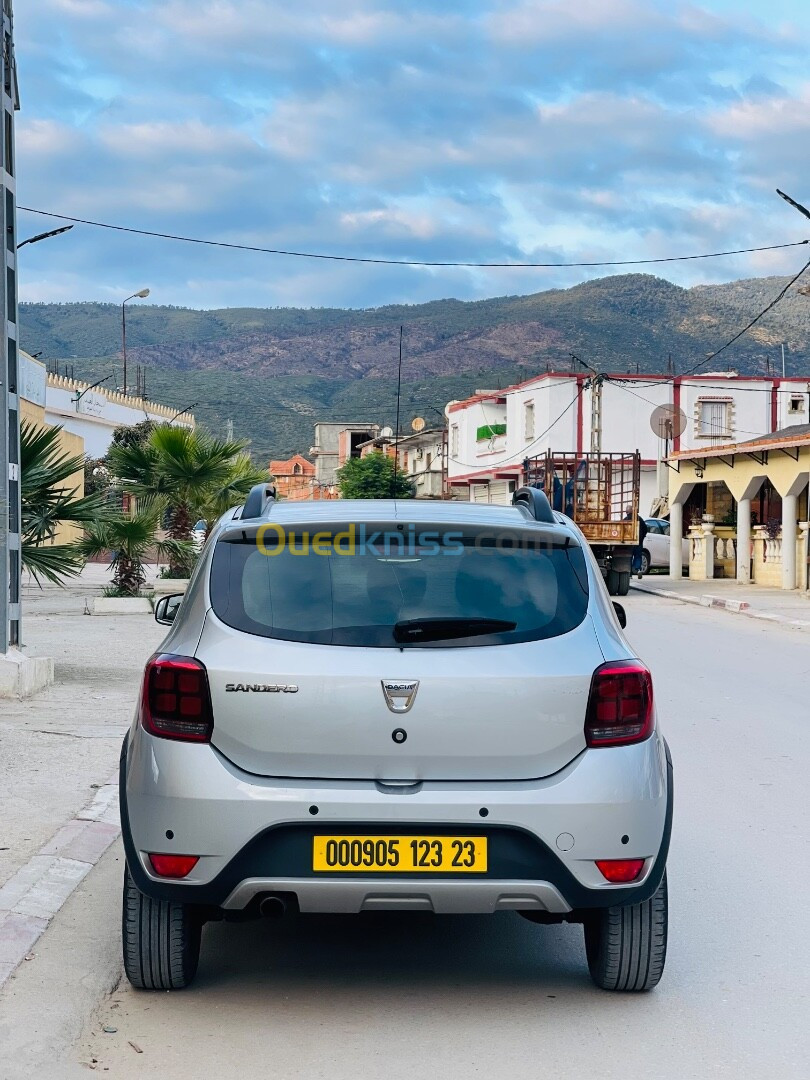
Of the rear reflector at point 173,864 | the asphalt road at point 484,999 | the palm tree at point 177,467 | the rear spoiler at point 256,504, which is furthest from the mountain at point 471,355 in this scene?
the rear reflector at point 173,864

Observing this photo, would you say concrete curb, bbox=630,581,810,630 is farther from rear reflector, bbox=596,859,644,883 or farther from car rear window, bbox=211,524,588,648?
rear reflector, bbox=596,859,644,883

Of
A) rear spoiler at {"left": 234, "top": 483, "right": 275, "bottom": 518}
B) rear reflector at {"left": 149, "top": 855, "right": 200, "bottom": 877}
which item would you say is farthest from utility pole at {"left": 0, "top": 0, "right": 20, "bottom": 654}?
rear reflector at {"left": 149, "top": 855, "right": 200, "bottom": 877}

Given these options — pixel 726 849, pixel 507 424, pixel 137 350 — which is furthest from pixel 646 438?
pixel 137 350

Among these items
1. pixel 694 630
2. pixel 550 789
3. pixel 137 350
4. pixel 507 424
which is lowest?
pixel 694 630

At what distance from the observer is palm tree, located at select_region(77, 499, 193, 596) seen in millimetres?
21250

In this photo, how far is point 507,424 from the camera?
68.4m

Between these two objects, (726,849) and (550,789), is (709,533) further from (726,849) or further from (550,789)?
(550,789)

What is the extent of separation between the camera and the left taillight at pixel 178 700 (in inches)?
172

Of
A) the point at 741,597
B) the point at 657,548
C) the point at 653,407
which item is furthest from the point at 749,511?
the point at 653,407

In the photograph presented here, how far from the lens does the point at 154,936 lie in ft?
15.2

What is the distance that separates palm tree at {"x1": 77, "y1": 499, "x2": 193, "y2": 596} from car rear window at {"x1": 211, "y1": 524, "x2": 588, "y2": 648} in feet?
47.5

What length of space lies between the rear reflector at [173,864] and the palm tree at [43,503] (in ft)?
30.2

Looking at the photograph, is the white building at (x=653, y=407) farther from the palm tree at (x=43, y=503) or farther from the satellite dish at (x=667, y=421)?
the palm tree at (x=43, y=503)

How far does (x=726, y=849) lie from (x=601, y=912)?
8.01 ft
